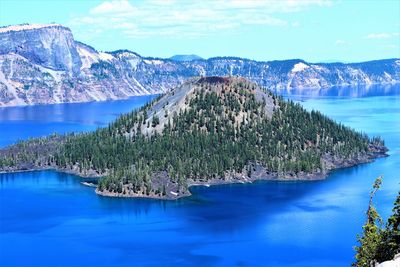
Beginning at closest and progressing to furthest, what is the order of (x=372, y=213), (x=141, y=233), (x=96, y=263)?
1. (x=372, y=213)
2. (x=96, y=263)
3. (x=141, y=233)

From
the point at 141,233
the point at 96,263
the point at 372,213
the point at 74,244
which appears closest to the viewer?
the point at 372,213

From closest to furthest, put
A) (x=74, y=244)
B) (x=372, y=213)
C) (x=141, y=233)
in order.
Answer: (x=372, y=213) → (x=74, y=244) → (x=141, y=233)

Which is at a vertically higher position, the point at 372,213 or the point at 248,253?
the point at 372,213

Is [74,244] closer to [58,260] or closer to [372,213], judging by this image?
[58,260]

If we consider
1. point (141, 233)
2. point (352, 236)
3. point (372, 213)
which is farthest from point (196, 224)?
point (372, 213)

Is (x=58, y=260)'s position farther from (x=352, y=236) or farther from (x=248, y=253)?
(x=352, y=236)

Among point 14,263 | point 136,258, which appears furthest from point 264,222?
point 14,263

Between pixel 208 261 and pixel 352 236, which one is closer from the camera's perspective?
Result: pixel 208 261

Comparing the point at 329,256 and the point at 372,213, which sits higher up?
the point at 372,213

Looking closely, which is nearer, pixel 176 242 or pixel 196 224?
pixel 176 242
